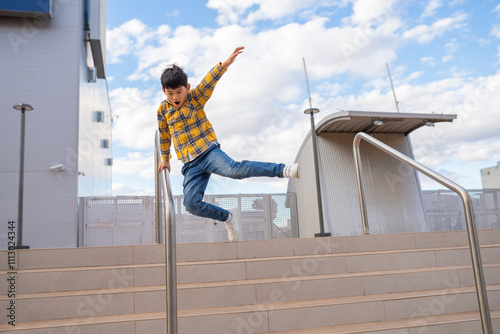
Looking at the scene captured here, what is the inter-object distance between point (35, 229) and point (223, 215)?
19.9 feet

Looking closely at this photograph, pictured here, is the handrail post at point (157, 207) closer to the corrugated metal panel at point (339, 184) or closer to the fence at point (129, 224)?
the fence at point (129, 224)

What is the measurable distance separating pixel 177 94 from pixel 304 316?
1.83 meters

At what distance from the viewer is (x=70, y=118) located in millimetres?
8445

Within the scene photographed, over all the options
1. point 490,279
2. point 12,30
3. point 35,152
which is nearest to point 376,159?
point 490,279

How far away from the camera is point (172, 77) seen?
9.41 feet

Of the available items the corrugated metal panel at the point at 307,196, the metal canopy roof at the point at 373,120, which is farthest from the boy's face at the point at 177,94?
the corrugated metal panel at the point at 307,196

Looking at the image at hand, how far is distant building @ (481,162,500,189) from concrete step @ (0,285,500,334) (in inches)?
890

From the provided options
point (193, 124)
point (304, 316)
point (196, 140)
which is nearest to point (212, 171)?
point (196, 140)

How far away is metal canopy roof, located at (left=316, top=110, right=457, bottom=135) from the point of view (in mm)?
8414

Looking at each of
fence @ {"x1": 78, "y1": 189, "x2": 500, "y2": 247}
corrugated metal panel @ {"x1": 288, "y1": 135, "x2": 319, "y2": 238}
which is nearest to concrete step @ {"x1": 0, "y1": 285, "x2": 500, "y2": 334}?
fence @ {"x1": 78, "y1": 189, "x2": 500, "y2": 247}

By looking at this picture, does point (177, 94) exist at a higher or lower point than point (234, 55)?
lower

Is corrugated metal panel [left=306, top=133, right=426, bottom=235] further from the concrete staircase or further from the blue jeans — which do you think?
the blue jeans

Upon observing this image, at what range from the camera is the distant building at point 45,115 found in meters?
→ 7.91

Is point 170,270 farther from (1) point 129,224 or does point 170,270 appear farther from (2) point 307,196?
(2) point 307,196
